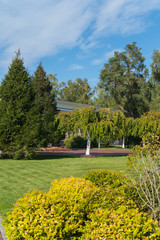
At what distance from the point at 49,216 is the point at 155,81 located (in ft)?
141

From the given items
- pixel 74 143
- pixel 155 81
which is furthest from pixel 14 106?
pixel 155 81

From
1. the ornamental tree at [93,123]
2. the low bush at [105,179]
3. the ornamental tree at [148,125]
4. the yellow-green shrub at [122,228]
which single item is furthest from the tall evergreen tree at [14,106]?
the ornamental tree at [148,125]

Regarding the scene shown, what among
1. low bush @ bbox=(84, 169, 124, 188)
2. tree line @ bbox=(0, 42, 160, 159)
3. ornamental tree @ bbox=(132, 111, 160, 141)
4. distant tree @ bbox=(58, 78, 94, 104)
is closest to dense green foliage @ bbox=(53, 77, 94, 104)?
distant tree @ bbox=(58, 78, 94, 104)

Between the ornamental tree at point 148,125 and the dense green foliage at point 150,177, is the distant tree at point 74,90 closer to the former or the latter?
the ornamental tree at point 148,125

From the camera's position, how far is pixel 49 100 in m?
24.7

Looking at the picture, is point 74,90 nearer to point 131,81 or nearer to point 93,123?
point 131,81

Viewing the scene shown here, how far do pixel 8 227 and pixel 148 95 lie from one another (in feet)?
141

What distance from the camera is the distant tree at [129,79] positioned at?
43.1 metres

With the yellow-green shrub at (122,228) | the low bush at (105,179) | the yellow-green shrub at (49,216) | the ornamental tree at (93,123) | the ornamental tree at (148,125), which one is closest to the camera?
the yellow-green shrub at (122,228)

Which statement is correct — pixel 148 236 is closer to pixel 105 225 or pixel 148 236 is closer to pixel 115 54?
pixel 105 225

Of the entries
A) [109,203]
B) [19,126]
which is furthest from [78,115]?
[109,203]

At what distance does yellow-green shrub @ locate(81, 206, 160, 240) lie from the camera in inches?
130

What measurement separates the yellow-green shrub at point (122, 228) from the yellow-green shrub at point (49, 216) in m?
0.36

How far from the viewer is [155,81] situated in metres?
43.2
